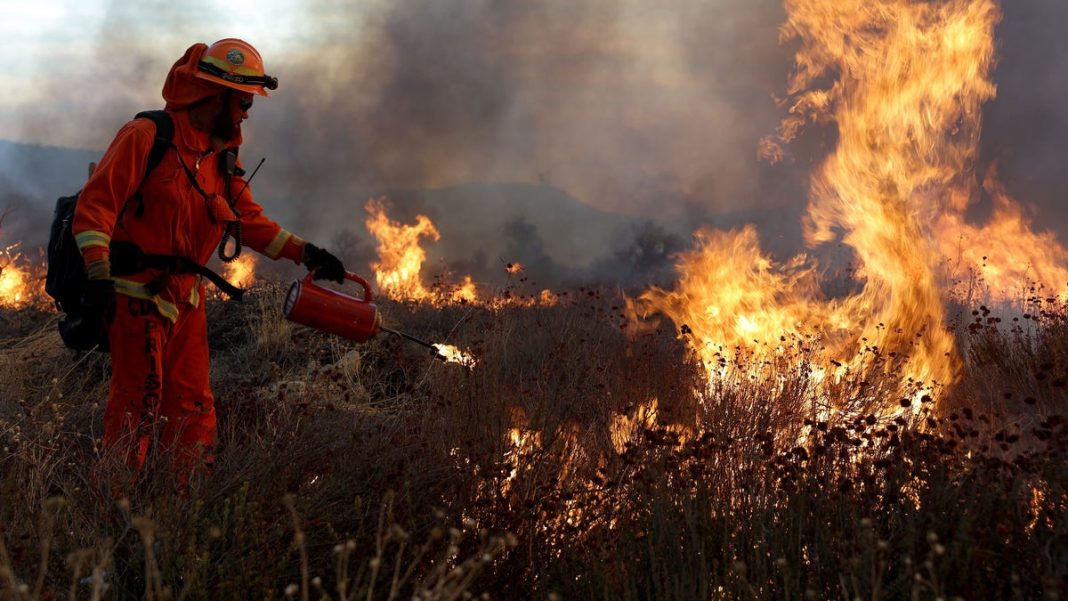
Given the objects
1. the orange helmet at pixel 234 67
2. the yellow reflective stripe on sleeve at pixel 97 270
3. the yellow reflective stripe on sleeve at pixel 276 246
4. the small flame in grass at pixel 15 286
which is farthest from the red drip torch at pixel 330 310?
the small flame in grass at pixel 15 286

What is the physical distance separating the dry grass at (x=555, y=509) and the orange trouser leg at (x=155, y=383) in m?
0.22

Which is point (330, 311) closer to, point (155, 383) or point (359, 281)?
point (359, 281)

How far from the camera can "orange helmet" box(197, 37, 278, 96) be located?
12.3ft

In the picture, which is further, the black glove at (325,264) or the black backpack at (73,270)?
the black glove at (325,264)

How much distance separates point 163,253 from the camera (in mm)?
3682

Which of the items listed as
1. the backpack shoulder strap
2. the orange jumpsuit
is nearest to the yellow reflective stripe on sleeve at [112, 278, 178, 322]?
the orange jumpsuit

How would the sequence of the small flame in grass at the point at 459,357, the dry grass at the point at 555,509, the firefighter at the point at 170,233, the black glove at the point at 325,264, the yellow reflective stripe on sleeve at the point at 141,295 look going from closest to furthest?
the dry grass at the point at 555,509
the firefighter at the point at 170,233
the yellow reflective stripe on sleeve at the point at 141,295
the small flame in grass at the point at 459,357
the black glove at the point at 325,264

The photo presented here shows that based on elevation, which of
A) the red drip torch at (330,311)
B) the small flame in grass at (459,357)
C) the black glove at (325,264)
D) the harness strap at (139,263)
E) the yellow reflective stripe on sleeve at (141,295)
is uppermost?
the black glove at (325,264)

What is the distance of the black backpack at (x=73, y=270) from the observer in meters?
3.58

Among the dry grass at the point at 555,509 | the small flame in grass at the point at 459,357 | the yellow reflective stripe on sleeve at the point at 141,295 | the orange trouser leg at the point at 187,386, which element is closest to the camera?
the dry grass at the point at 555,509

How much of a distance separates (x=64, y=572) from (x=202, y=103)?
2169 millimetres

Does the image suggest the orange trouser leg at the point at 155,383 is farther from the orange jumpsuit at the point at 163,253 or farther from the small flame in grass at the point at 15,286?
the small flame in grass at the point at 15,286

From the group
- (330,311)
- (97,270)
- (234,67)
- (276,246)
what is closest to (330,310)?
(330,311)

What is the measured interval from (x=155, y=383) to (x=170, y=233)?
0.66 m
